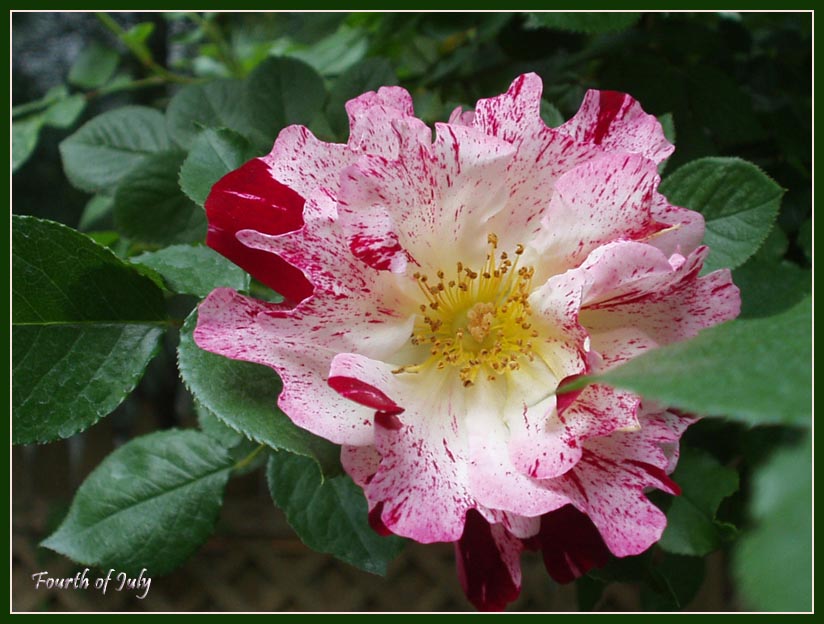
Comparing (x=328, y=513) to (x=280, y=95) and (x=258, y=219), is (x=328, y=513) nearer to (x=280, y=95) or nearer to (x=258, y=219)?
(x=258, y=219)

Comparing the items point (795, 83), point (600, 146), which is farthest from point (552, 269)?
point (795, 83)

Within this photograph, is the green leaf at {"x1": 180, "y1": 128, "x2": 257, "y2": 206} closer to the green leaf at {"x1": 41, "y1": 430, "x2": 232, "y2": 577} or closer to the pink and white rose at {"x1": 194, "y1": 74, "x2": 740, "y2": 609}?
the pink and white rose at {"x1": 194, "y1": 74, "x2": 740, "y2": 609}

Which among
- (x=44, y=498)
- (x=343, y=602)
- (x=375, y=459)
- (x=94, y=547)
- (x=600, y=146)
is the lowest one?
(x=343, y=602)

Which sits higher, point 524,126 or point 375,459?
point 524,126

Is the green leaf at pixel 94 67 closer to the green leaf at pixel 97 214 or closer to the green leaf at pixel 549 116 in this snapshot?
the green leaf at pixel 97 214

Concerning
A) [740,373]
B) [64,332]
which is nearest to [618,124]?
[740,373]

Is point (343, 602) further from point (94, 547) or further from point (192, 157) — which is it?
point (192, 157)
